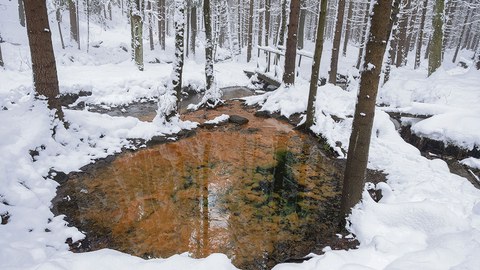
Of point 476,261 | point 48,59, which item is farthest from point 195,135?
point 476,261

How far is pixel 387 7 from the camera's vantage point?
4.01m

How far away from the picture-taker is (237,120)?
36.1 ft

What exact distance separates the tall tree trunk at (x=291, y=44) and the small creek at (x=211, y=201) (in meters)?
4.38

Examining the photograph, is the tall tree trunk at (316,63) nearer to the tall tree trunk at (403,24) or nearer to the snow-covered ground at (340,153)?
the snow-covered ground at (340,153)

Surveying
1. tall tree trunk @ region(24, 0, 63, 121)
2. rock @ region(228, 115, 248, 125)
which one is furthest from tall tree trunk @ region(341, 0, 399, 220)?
tall tree trunk @ region(24, 0, 63, 121)

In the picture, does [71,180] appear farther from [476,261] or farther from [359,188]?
[476,261]

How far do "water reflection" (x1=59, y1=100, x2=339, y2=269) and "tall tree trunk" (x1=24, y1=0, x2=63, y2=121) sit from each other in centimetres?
235

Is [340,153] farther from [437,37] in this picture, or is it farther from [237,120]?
[437,37]

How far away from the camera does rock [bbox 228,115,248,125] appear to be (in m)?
11.0

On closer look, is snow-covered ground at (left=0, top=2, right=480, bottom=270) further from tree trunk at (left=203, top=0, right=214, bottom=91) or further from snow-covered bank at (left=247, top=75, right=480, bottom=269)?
tree trunk at (left=203, top=0, right=214, bottom=91)

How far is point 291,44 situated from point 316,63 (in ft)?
12.0

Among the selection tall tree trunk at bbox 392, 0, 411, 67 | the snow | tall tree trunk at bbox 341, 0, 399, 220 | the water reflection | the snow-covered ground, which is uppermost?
tall tree trunk at bbox 392, 0, 411, 67

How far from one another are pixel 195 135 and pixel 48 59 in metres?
4.51

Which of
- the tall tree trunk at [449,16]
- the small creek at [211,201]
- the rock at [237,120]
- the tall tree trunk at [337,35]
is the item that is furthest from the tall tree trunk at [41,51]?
the tall tree trunk at [449,16]
